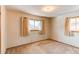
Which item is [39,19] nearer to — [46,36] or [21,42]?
[46,36]

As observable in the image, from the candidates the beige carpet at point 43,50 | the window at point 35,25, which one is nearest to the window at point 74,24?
the beige carpet at point 43,50

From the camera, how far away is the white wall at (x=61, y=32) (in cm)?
373

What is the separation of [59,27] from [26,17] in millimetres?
2025

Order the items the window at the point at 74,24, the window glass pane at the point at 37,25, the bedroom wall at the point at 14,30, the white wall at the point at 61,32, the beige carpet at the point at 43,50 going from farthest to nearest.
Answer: the window glass pane at the point at 37,25 < the window at the point at 74,24 < the white wall at the point at 61,32 < the bedroom wall at the point at 14,30 < the beige carpet at the point at 43,50

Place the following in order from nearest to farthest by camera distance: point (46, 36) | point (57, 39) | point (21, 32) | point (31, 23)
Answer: point (21, 32), point (31, 23), point (57, 39), point (46, 36)

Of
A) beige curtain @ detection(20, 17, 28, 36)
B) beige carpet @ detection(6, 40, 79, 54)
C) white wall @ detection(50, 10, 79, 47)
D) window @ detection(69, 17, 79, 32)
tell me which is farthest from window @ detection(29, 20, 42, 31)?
window @ detection(69, 17, 79, 32)

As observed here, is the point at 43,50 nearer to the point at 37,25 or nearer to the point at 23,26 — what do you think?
the point at 23,26

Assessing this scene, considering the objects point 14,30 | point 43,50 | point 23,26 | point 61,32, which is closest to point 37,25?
point 23,26

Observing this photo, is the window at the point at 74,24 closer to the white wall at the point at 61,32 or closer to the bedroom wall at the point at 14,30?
the white wall at the point at 61,32

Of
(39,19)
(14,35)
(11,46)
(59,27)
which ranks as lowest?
(11,46)

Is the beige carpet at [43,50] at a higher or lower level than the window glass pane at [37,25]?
lower
